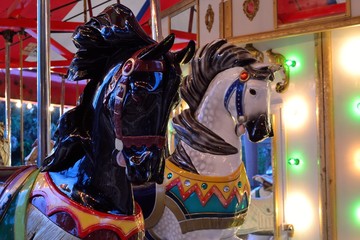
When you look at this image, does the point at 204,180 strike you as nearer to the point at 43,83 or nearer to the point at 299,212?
the point at 43,83

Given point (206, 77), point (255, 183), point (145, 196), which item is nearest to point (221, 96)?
point (206, 77)

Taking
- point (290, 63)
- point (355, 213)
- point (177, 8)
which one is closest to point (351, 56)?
point (290, 63)

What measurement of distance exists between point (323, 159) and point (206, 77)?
1530mm

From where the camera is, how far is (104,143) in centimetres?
95

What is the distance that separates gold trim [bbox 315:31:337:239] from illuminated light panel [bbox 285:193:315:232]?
4.4 inches

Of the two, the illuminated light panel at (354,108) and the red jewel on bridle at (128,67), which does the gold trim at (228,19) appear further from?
the red jewel on bridle at (128,67)

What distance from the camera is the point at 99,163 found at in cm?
95

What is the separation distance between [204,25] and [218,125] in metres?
1.98

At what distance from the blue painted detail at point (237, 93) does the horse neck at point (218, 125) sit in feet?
0.05

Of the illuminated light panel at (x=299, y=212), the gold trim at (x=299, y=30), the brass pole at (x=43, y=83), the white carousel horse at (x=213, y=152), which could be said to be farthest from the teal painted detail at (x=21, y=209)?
the illuminated light panel at (x=299, y=212)

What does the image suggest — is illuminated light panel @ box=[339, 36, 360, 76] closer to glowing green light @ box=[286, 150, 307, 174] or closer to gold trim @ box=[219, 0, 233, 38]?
glowing green light @ box=[286, 150, 307, 174]

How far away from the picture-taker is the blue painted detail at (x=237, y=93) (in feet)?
6.24

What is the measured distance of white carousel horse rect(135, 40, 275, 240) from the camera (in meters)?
1.84

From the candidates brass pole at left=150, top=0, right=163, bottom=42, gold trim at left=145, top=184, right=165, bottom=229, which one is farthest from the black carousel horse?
gold trim at left=145, top=184, right=165, bottom=229
